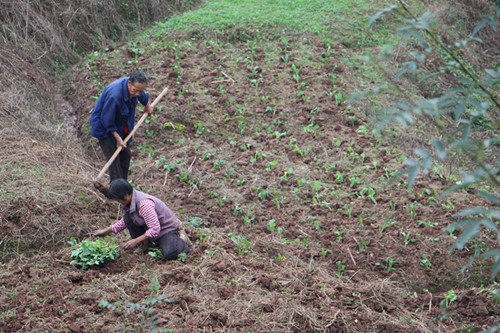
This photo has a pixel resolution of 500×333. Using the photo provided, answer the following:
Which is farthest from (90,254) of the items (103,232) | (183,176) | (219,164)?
(219,164)

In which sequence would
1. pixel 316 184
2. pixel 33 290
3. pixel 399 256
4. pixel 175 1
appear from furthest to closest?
pixel 175 1 → pixel 316 184 → pixel 399 256 → pixel 33 290

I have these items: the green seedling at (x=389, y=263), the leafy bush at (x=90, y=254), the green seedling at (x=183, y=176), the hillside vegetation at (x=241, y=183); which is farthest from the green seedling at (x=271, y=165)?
the leafy bush at (x=90, y=254)

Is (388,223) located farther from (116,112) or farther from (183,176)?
(116,112)

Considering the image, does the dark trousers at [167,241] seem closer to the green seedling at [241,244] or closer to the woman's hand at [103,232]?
the woman's hand at [103,232]

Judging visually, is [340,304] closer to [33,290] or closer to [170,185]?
[33,290]

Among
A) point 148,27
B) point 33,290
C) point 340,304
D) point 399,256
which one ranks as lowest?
point 399,256

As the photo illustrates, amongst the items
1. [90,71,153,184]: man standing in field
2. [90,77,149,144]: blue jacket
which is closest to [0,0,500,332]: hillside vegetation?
[90,71,153,184]: man standing in field

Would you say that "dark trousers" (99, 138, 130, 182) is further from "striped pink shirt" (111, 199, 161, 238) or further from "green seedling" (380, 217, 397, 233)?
"green seedling" (380, 217, 397, 233)

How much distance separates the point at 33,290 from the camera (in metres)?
3.85

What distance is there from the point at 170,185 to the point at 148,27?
5239 millimetres

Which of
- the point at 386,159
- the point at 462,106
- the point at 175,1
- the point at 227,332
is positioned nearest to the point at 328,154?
the point at 386,159

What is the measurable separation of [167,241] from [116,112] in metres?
1.68

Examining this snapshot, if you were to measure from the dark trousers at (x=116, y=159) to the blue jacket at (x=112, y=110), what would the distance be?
79 mm

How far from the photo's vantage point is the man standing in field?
505 cm
